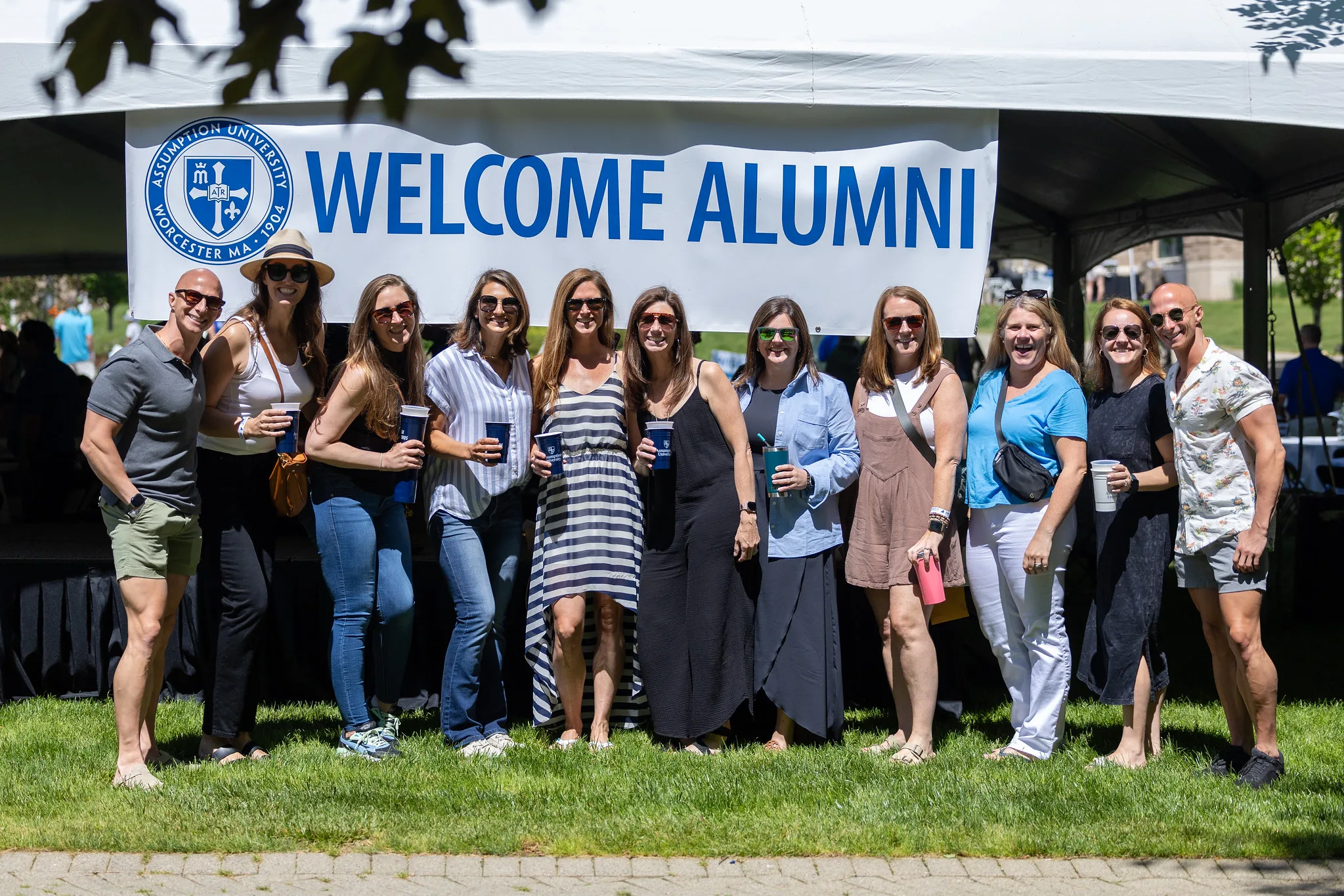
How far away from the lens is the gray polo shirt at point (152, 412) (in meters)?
4.61

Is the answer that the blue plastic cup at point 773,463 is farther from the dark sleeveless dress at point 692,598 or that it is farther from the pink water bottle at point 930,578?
the pink water bottle at point 930,578

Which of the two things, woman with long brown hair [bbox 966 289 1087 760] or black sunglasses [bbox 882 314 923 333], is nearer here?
woman with long brown hair [bbox 966 289 1087 760]

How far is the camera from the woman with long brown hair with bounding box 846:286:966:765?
5.27 m

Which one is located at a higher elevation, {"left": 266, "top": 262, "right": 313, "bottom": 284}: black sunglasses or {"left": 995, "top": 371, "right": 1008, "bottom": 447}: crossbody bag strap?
{"left": 266, "top": 262, "right": 313, "bottom": 284}: black sunglasses

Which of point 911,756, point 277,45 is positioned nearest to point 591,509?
point 911,756

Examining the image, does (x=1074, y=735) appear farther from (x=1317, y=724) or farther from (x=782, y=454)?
(x=782, y=454)

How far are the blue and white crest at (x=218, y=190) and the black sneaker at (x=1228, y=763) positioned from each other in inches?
167

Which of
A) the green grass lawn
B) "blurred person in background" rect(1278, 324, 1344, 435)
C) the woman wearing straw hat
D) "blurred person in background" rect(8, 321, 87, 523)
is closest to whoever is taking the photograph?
the green grass lawn

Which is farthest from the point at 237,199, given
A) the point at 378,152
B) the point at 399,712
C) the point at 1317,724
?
the point at 1317,724

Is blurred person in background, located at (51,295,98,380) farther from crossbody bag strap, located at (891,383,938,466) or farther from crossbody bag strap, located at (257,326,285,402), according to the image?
crossbody bag strap, located at (891,383,938,466)

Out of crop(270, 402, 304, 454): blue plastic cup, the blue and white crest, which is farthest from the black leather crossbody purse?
the blue and white crest

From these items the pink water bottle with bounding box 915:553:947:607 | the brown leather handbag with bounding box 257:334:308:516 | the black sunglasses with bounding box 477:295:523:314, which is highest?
the black sunglasses with bounding box 477:295:523:314

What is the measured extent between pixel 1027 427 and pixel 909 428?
43cm

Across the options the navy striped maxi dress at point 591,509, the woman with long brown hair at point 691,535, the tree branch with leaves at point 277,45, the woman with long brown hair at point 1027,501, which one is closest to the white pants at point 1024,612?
the woman with long brown hair at point 1027,501
